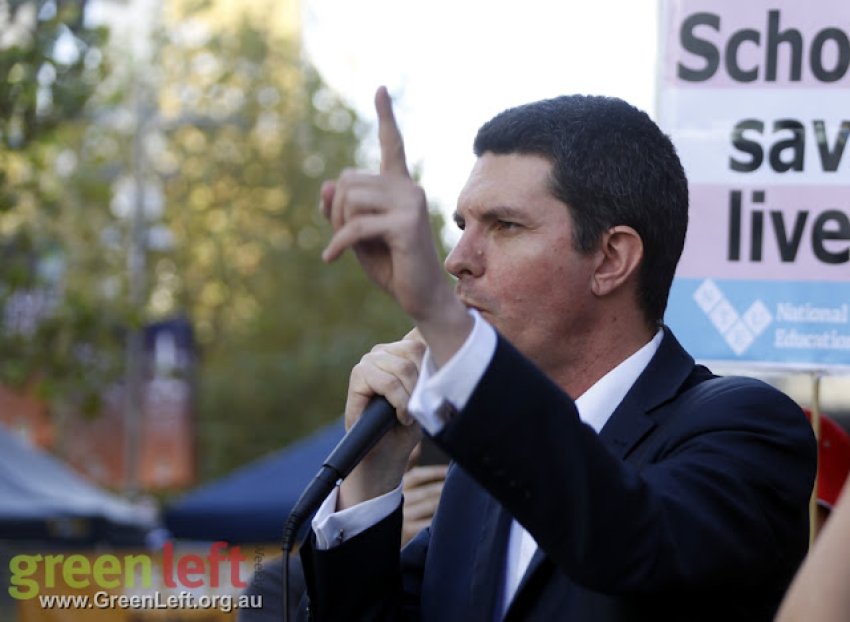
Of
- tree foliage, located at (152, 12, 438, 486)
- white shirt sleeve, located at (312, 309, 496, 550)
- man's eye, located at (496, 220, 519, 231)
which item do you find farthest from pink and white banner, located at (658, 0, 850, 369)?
tree foliage, located at (152, 12, 438, 486)

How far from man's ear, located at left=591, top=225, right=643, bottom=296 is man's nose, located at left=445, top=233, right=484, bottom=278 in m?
0.22

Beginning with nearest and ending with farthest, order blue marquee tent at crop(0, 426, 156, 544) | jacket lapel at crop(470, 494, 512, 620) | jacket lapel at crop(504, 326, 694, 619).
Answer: jacket lapel at crop(504, 326, 694, 619), jacket lapel at crop(470, 494, 512, 620), blue marquee tent at crop(0, 426, 156, 544)

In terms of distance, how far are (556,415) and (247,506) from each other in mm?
11154

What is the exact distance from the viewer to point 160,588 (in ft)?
22.5

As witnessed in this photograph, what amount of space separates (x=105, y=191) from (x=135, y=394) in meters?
13.1

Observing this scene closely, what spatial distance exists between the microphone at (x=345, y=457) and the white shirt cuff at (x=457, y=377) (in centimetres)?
46

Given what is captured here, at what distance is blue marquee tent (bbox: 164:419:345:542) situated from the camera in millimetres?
12938

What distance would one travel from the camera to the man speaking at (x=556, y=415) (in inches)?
83.0

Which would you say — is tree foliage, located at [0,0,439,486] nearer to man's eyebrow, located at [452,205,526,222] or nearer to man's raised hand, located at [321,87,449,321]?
man's eyebrow, located at [452,205,526,222]

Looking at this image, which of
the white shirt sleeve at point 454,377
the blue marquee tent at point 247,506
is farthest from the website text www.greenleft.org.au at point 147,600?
the blue marquee tent at point 247,506

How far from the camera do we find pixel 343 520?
9.02 feet

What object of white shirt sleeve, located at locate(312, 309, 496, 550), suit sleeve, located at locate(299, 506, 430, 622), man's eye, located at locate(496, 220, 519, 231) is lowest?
suit sleeve, located at locate(299, 506, 430, 622)

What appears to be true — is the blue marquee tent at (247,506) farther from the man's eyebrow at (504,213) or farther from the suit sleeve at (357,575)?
the man's eyebrow at (504,213)

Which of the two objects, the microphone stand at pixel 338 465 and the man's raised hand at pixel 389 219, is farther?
the microphone stand at pixel 338 465
